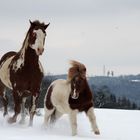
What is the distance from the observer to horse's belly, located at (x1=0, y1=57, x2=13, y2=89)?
13523 millimetres

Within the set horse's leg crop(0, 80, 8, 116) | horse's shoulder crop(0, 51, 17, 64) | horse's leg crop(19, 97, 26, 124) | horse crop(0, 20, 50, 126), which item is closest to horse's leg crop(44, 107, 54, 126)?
horse crop(0, 20, 50, 126)

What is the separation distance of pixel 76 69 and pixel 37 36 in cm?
128

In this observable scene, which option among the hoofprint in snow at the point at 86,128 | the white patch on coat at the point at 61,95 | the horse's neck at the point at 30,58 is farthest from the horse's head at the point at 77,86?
the horse's neck at the point at 30,58

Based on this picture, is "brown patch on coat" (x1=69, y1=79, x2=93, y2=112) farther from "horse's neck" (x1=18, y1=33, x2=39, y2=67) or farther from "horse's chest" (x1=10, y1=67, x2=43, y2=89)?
"horse's neck" (x1=18, y1=33, x2=39, y2=67)

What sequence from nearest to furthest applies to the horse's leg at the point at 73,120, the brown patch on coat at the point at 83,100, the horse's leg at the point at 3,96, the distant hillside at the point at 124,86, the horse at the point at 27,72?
the horse's leg at the point at 73,120, the brown patch on coat at the point at 83,100, the horse at the point at 27,72, the horse's leg at the point at 3,96, the distant hillside at the point at 124,86

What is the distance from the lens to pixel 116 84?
37.5 metres

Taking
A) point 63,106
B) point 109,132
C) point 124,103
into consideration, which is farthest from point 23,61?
point 124,103

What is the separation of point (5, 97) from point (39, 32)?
317 cm

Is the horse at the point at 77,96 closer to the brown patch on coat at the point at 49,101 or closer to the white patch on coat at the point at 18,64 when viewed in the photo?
the brown patch on coat at the point at 49,101

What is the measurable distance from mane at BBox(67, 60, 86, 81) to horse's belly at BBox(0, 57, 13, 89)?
2405 millimetres

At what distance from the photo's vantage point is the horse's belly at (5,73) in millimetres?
13523

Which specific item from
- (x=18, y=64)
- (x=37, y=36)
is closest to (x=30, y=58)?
(x=18, y=64)

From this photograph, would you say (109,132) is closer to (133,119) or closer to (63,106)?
(63,106)

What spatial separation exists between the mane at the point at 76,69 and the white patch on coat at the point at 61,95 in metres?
0.34
